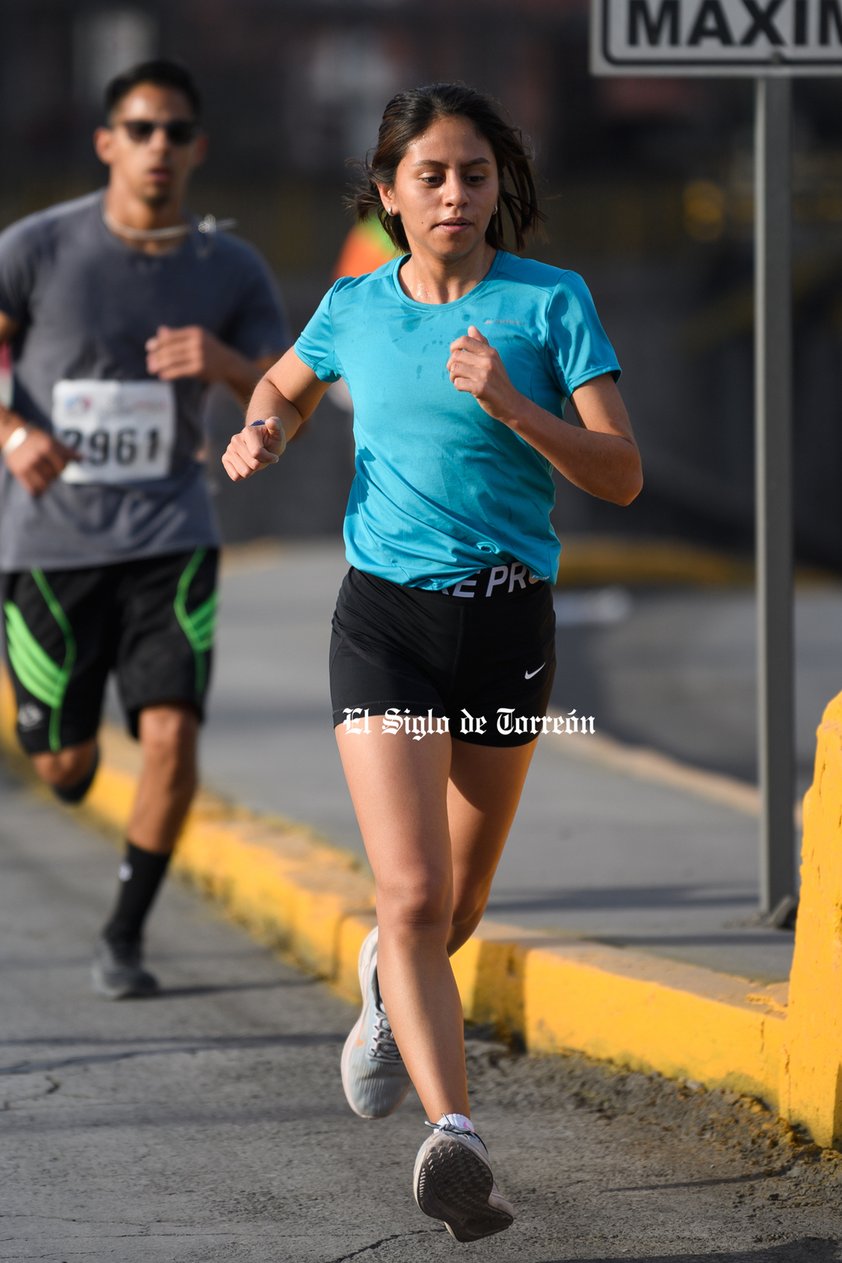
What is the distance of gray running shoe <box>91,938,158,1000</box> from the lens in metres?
5.21

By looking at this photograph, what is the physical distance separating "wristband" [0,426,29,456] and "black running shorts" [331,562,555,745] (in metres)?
1.73

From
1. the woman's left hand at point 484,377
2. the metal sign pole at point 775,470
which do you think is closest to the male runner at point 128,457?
the metal sign pole at point 775,470

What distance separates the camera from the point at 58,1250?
11.1 ft

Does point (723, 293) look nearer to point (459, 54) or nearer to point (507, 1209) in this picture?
point (459, 54)

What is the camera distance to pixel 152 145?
5.38 m

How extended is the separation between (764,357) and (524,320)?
5.20 feet

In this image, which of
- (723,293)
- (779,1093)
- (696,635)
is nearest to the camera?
(779,1093)

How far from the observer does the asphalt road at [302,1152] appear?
135 inches

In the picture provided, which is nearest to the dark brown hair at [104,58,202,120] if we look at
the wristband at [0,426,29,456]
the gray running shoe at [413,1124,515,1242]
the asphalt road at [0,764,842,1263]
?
the wristband at [0,426,29,456]

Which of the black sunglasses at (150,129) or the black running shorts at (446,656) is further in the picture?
the black sunglasses at (150,129)

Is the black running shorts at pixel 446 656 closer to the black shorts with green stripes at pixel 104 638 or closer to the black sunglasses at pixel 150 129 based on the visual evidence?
the black shorts with green stripes at pixel 104 638

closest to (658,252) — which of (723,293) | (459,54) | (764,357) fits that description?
(723,293)

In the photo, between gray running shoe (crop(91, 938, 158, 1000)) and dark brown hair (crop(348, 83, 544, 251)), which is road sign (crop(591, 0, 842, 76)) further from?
gray running shoe (crop(91, 938, 158, 1000))

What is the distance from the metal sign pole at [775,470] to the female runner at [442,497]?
1.33 meters
